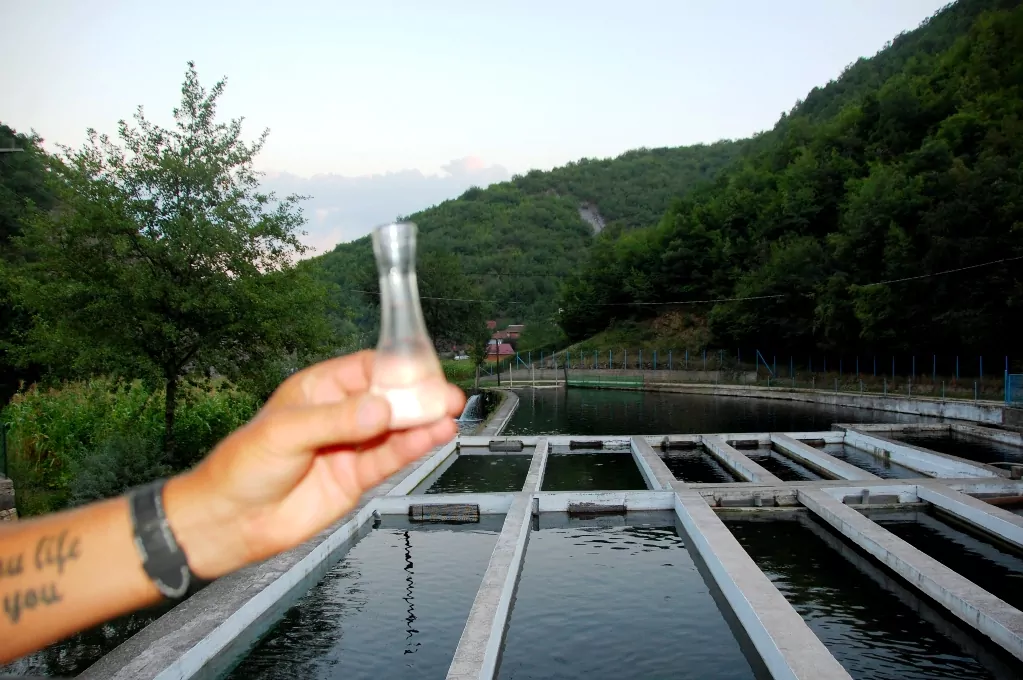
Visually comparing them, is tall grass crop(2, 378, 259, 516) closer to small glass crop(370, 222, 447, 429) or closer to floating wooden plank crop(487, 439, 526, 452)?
floating wooden plank crop(487, 439, 526, 452)

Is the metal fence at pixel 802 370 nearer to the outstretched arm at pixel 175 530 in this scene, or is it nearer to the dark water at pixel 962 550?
the dark water at pixel 962 550

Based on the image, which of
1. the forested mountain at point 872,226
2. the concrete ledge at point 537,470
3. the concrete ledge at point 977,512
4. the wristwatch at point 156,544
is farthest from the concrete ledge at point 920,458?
the wristwatch at point 156,544

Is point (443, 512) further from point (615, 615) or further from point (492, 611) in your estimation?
point (492, 611)

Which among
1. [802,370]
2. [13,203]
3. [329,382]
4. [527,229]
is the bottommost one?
[802,370]

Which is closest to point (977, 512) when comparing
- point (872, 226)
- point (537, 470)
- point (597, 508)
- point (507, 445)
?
point (597, 508)

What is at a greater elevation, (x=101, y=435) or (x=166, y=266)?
(x=166, y=266)

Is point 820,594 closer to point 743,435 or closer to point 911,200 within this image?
point 743,435

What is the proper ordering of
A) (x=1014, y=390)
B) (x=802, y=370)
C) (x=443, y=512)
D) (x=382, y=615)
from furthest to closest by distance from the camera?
(x=802, y=370), (x=1014, y=390), (x=443, y=512), (x=382, y=615)

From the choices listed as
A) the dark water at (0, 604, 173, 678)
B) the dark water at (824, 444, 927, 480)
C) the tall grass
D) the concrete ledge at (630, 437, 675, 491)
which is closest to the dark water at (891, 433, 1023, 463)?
the dark water at (824, 444, 927, 480)
